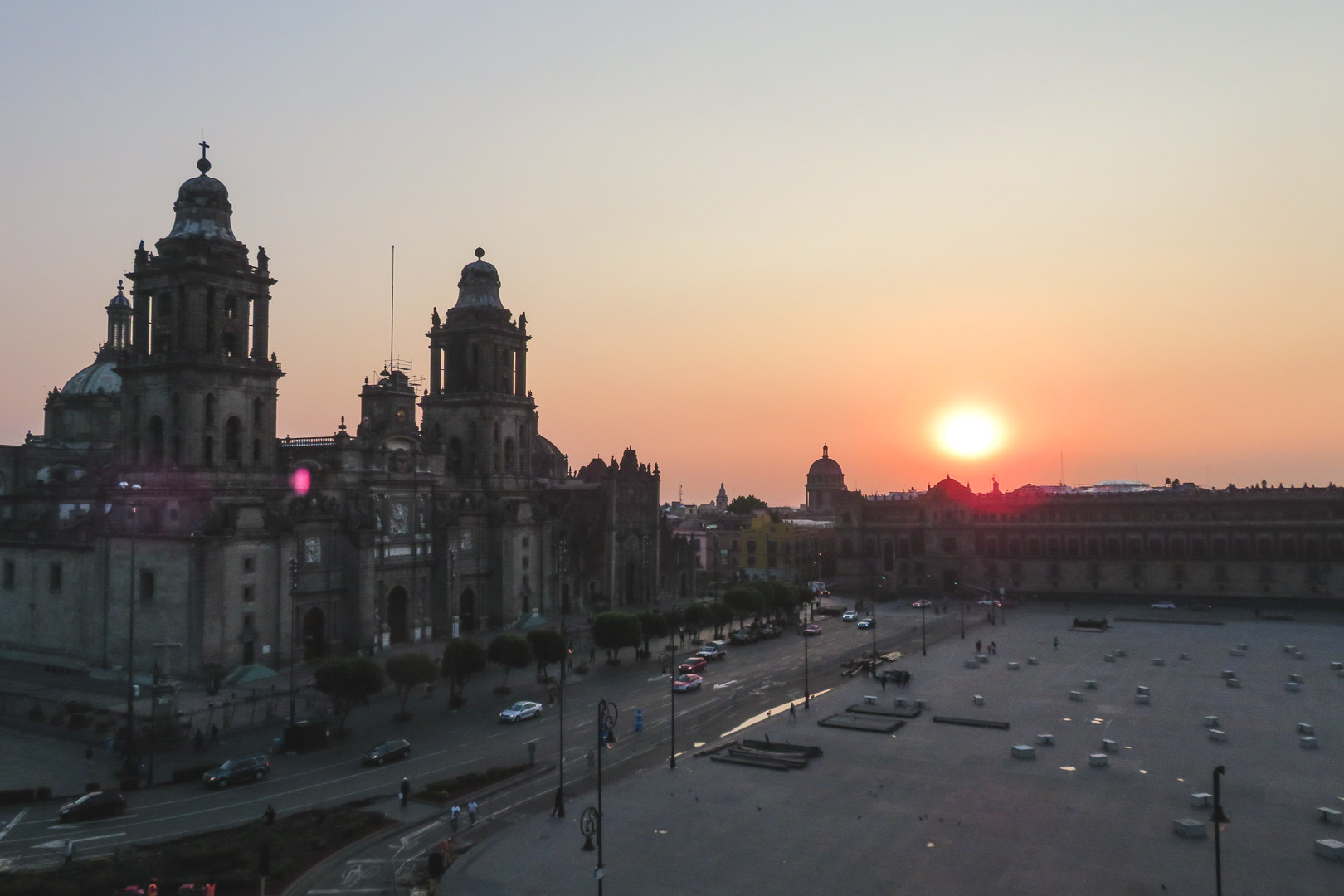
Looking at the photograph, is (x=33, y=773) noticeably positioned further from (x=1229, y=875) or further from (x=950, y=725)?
(x=1229, y=875)

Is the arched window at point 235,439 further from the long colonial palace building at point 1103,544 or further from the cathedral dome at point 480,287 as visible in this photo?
the long colonial palace building at point 1103,544

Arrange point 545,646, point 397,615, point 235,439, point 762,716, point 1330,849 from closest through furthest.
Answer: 1. point 1330,849
2. point 762,716
3. point 545,646
4. point 235,439
5. point 397,615

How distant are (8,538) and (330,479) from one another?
2386 centimetres

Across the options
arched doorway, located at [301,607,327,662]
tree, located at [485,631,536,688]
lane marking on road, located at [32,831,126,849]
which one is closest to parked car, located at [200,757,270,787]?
lane marking on road, located at [32,831,126,849]

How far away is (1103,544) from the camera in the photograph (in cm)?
11050

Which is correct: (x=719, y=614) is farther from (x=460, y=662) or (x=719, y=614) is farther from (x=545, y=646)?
(x=460, y=662)

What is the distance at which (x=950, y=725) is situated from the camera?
49844 mm

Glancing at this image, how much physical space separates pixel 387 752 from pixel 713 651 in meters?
34.2

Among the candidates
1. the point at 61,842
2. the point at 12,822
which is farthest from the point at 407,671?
the point at 61,842

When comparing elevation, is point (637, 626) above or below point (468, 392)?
below

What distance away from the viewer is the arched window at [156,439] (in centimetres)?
6419

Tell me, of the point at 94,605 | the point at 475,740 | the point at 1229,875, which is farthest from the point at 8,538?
the point at 1229,875

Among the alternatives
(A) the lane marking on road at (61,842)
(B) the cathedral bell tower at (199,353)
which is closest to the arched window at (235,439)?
(B) the cathedral bell tower at (199,353)

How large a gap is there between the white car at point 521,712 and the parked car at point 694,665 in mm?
14858
